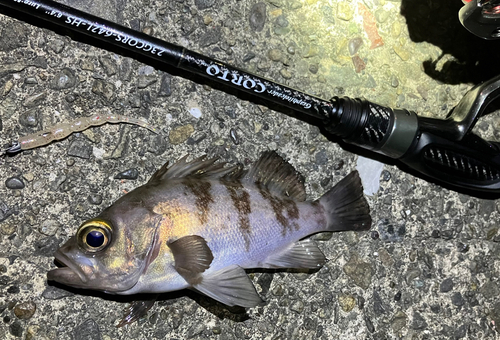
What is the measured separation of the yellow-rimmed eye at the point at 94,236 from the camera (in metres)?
1.60

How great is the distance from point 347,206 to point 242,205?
0.58 meters

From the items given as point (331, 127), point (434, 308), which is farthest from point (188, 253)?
point (434, 308)

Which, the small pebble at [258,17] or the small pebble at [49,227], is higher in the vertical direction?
the small pebble at [258,17]

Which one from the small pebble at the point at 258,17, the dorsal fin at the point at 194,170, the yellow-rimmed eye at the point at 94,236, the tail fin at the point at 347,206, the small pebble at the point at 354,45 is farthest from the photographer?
the small pebble at the point at 354,45

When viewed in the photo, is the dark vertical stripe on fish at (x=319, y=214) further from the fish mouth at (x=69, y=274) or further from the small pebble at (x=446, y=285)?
the fish mouth at (x=69, y=274)

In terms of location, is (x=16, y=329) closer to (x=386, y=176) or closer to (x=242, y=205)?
(x=242, y=205)

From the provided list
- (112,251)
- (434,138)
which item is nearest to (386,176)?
(434,138)

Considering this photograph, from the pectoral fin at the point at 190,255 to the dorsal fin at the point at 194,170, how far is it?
31 cm

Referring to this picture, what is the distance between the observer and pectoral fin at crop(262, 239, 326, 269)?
76.3 inches

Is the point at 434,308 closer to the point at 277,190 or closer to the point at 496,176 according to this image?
the point at 496,176

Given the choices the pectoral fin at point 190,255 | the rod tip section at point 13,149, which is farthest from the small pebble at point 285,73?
the rod tip section at point 13,149

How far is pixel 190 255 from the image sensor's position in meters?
1.67

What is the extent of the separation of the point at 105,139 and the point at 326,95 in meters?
1.16

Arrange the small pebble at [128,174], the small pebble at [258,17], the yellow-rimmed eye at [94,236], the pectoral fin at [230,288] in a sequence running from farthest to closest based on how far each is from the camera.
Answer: the small pebble at [258,17]
the small pebble at [128,174]
the pectoral fin at [230,288]
the yellow-rimmed eye at [94,236]
